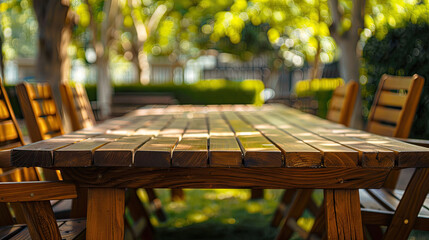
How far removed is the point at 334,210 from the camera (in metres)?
1.73

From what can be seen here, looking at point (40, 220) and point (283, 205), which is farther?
point (283, 205)

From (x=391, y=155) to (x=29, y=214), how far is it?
137cm

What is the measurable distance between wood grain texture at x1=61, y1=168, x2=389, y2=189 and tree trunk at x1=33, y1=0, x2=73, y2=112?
18.7 feet

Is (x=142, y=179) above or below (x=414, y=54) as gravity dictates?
below

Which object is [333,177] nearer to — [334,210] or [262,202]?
[334,210]

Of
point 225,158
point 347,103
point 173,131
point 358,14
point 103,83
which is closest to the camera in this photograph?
point 225,158

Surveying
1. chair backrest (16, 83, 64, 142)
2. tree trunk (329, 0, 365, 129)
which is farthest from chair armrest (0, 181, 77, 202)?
tree trunk (329, 0, 365, 129)

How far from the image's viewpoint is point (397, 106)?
2.86 m

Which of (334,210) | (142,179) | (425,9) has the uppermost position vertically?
(425,9)

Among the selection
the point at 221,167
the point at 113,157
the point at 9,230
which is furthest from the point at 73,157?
the point at 9,230

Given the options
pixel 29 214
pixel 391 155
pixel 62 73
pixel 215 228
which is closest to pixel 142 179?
pixel 29 214

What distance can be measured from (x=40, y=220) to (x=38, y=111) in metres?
1.23

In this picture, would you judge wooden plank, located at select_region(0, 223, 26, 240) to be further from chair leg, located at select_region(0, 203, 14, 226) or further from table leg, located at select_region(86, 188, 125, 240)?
table leg, located at select_region(86, 188, 125, 240)

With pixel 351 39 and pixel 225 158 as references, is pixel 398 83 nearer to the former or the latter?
pixel 225 158
